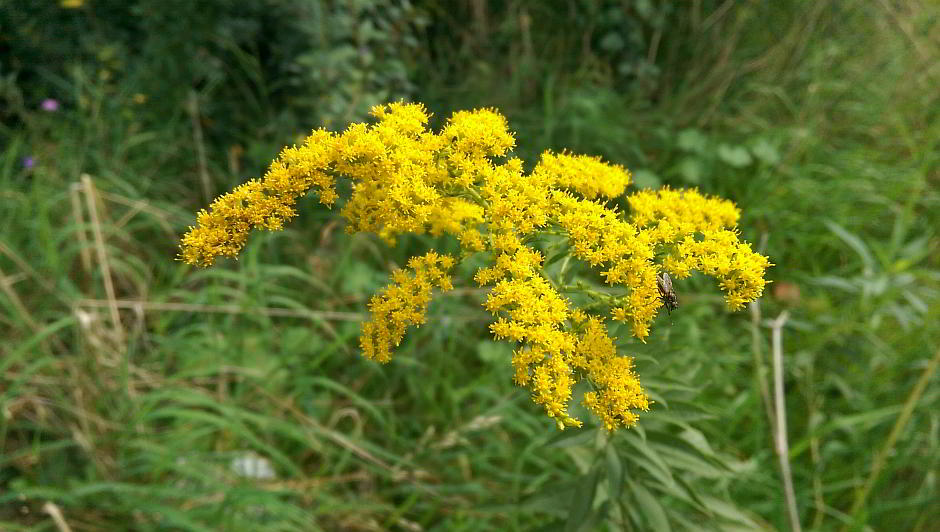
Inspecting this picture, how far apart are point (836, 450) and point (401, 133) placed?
111 inches

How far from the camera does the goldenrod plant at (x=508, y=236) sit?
1627 mm

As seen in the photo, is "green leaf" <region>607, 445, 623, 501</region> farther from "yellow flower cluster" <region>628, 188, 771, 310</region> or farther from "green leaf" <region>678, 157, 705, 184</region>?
"green leaf" <region>678, 157, 705, 184</region>

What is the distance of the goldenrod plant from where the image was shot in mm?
1627

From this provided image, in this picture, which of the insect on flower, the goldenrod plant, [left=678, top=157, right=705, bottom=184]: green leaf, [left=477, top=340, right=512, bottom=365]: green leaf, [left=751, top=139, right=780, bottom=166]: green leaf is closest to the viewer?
the goldenrod plant

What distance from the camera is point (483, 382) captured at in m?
3.60

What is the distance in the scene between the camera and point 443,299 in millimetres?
3738

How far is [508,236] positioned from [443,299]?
204cm

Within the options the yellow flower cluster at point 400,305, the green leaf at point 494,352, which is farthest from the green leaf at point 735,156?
the yellow flower cluster at point 400,305

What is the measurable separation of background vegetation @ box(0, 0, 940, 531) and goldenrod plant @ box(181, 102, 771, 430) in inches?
8.2

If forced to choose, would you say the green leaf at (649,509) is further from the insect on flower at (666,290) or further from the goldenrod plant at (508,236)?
the insect on flower at (666,290)

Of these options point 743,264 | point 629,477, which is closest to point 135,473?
point 629,477

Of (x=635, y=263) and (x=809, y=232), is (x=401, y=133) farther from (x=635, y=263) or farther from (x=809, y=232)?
(x=809, y=232)

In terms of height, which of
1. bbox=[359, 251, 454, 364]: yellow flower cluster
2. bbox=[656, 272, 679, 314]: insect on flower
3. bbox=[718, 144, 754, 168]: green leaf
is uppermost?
bbox=[718, 144, 754, 168]: green leaf

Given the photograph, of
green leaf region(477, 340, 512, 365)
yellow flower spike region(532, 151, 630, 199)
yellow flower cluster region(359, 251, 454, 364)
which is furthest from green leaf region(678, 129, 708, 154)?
yellow flower cluster region(359, 251, 454, 364)
